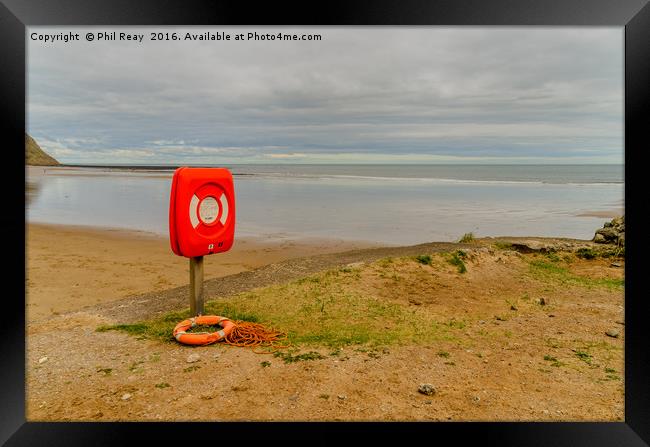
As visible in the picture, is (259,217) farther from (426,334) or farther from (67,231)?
(426,334)

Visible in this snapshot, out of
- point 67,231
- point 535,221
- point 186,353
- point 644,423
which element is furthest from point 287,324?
point 535,221

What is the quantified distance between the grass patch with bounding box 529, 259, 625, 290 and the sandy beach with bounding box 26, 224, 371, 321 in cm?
409

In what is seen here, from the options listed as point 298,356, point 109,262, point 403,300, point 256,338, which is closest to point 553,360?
point 403,300

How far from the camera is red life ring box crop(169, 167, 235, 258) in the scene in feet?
15.2

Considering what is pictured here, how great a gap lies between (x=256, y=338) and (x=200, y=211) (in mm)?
1419

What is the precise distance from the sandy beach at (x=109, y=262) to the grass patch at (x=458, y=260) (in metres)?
3.50

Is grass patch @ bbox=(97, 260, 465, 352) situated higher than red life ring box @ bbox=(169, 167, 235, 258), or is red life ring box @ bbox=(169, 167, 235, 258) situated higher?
red life ring box @ bbox=(169, 167, 235, 258)

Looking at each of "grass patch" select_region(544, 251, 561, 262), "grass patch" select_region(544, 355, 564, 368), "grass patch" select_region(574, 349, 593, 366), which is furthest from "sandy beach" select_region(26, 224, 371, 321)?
"grass patch" select_region(574, 349, 593, 366)

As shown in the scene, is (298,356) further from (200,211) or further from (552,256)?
(552,256)

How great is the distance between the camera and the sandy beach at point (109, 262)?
21.7 feet

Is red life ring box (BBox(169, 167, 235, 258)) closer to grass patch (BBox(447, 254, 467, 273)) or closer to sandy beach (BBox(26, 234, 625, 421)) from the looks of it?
sandy beach (BBox(26, 234, 625, 421))

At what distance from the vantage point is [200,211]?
15.7 ft

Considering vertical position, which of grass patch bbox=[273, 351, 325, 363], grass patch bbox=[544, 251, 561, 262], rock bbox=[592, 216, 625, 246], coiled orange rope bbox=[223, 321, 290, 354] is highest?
rock bbox=[592, 216, 625, 246]

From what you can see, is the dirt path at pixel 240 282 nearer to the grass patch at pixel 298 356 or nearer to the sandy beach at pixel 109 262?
the sandy beach at pixel 109 262
